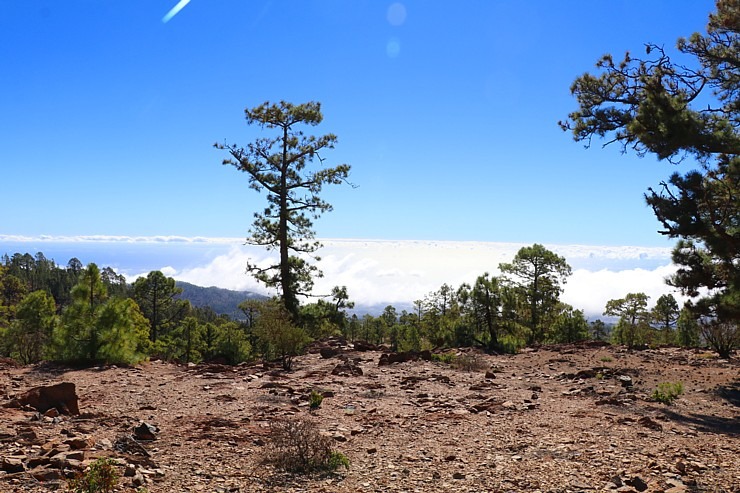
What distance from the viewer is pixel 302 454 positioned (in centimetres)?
702

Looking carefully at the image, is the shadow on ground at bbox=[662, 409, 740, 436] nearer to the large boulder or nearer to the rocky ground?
the rocky ground

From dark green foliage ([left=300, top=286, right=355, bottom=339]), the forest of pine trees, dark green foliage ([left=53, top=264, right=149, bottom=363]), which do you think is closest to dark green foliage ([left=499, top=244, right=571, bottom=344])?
the forest of pine trees

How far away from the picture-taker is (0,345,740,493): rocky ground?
20.8 ft

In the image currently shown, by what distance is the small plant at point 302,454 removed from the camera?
696 cm

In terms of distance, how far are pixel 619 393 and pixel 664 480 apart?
7771 mm

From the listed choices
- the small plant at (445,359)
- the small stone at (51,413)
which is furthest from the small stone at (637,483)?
the small plant at (445,359)

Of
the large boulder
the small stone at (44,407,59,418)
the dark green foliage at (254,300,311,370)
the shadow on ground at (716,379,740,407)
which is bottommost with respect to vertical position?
the shadow on ground at (716,379,740,407)

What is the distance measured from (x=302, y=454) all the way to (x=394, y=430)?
2835 mm

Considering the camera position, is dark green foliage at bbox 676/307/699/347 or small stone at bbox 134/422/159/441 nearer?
small stone at bbox 134/422/159/441

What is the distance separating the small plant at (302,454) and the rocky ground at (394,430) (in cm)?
23

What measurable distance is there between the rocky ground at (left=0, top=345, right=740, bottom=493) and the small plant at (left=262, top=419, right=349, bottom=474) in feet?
0.76

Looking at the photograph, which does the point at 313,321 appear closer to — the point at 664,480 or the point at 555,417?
the point at 555,417

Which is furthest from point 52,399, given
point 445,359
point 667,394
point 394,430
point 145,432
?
point 667,394

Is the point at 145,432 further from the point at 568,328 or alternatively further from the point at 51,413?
the point at 568,328
